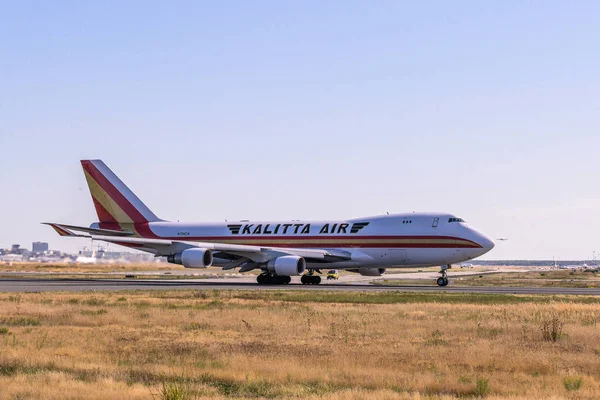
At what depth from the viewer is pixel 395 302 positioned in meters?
38.4

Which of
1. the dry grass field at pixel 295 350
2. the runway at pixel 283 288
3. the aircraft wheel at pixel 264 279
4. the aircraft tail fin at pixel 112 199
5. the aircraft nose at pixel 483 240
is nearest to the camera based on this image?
the dry grass field at pixel 295 350

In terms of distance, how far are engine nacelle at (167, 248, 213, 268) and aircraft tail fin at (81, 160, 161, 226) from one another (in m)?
13.3

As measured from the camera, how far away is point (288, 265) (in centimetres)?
5769

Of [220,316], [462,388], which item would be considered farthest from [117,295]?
Answer: [462,388]

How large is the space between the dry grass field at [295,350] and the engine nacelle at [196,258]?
68.0 ft

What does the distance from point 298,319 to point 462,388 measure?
Result: 14.3m

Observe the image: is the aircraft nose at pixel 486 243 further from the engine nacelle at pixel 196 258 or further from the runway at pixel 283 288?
the engine nacelle at pixel 196 258

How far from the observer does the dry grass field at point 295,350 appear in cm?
1530

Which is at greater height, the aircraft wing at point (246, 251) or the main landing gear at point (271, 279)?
the aircraft wing at point (246, 251)

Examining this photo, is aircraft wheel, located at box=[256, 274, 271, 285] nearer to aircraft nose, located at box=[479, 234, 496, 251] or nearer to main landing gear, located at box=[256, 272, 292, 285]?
main landing gear, located at box=[256, 272, 292, 285]

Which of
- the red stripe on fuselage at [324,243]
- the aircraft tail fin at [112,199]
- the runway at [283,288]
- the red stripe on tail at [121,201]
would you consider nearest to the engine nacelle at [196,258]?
the runway at [283,288]

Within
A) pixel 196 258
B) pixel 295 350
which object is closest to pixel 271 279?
pixel 196 258

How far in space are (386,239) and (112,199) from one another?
2581 cm

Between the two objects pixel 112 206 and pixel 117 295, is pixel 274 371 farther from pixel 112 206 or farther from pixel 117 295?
pixel 112 206
